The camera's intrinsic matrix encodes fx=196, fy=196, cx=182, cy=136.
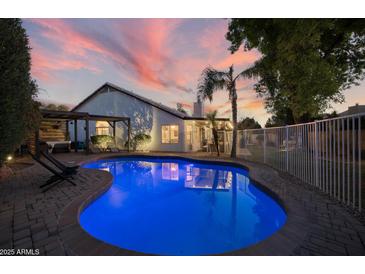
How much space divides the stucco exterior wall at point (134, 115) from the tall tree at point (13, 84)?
13.7 m

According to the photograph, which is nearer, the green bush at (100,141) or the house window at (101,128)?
the green bush at (100,141)

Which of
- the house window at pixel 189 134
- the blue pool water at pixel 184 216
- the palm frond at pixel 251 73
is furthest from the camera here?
the house window at pixel 189 134

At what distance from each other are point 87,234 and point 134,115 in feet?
59.0

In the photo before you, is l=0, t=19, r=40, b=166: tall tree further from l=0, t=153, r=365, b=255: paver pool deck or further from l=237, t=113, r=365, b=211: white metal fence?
l=237, t=113, r=365, b=211: white metal fence

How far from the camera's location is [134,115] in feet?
66.9

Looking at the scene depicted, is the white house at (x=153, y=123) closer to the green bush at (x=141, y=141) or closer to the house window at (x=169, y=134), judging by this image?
the house window at (x=169, y=134)

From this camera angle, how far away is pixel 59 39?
1108cm

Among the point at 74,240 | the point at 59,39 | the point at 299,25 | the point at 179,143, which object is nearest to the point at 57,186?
the point at 74,240

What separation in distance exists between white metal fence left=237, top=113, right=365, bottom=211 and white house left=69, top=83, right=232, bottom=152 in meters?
6.26

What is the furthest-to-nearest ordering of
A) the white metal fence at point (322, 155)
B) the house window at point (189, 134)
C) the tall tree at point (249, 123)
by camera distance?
1. the tall tree at point (249, 123)
2. the house window at point (189, 134)
3. the white metal fence at point (322, 155)

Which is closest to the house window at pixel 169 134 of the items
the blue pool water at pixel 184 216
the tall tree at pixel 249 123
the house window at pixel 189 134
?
the house window at pixel 189 134

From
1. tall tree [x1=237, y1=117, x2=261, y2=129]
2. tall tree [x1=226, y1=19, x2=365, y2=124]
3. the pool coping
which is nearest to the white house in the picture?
tall tree [x1=226, y1=19, x2=365, y2=124]

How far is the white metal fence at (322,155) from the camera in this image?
4.31 m
